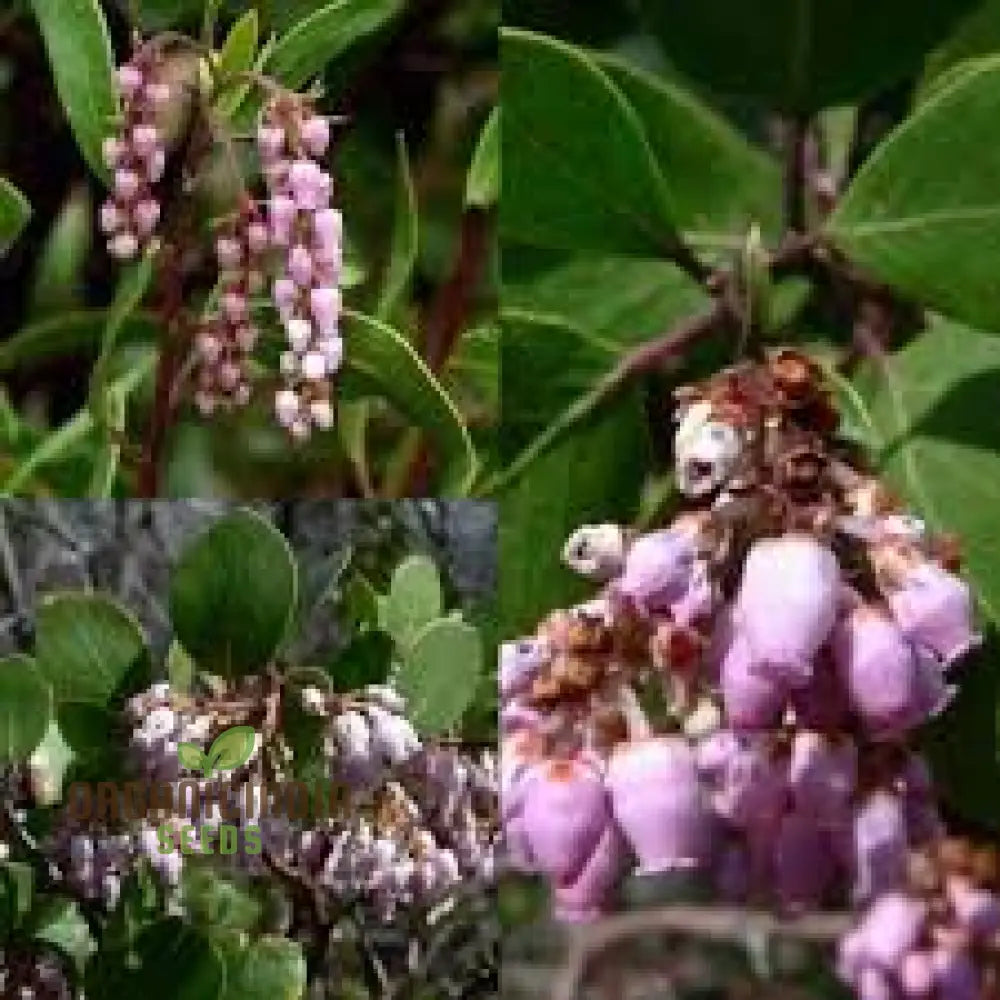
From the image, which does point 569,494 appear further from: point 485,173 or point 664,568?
point 664,568

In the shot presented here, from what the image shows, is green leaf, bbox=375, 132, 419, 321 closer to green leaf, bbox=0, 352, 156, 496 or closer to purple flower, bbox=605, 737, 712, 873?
green leaf, bbox=0, 352, 156, 496

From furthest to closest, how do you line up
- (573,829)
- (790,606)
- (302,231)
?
(302,231), (573,829), (790,606)

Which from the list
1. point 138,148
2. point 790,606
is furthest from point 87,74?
point 790,606

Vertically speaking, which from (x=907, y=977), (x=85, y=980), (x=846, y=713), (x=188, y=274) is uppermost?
(x=188, y=274)

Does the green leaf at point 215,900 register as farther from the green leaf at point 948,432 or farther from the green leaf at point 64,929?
the green leaf at point 948,432

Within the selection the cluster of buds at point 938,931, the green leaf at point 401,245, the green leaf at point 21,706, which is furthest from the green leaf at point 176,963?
the cluster of buds at point 938,931

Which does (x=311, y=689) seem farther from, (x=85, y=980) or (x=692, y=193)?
(x=692, y=193)

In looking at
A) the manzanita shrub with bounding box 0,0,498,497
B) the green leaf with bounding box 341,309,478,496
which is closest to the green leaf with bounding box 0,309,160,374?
the manzanita shrub with bounding box 0,0,498,497

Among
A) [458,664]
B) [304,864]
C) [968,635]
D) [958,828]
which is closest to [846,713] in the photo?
[968,635]
